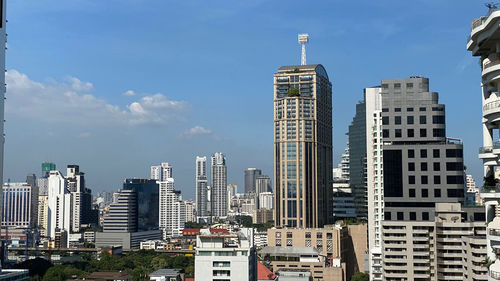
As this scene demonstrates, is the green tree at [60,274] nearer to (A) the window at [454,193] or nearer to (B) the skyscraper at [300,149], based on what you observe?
(B) the skyscraper at [300,149]

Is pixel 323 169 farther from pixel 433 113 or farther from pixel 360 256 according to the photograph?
pixel 433 113

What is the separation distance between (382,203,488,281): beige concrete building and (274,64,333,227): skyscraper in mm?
58656

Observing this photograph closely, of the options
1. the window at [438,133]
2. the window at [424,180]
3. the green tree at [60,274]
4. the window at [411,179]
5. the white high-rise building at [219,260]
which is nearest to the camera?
the white high-rise building at [219,260]

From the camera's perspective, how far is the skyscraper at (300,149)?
410 feet

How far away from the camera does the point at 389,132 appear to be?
6969 centimetres

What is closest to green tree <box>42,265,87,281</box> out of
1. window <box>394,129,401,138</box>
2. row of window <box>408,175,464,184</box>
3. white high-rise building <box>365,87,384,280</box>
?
white high-rise building <box>365,87,384,280</box>

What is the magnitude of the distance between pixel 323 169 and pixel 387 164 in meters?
65.5

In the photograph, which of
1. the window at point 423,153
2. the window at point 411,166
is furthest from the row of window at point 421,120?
the window at point 411,166

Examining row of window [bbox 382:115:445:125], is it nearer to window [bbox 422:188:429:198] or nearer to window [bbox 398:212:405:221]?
window [bbox 422:188:429:198]

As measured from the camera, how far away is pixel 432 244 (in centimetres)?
6262

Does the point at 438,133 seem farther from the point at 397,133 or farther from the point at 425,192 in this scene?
the point at 425,192

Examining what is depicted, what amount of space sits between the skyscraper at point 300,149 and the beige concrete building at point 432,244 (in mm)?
58656

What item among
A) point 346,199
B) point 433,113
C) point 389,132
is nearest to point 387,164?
point 389,132

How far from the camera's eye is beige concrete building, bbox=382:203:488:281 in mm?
59531
